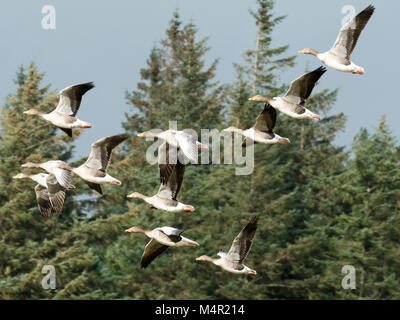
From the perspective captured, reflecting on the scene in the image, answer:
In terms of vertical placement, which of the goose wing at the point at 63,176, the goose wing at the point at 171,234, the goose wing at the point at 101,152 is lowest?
the goose wing at the point at 171,234

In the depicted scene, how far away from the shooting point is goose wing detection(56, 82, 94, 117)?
22.5m

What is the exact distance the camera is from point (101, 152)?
22.2 meters

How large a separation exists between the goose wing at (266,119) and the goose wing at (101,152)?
3657 mm

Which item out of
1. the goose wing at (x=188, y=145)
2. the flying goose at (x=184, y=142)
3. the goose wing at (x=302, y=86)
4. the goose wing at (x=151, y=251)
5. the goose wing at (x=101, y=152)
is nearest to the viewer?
the goose wing at (x=188, y=145)

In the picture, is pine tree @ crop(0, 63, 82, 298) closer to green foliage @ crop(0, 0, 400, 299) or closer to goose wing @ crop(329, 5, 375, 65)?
green foliage @ crop(0, 0, 400, 299)

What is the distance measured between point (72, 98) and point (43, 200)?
3.64 m

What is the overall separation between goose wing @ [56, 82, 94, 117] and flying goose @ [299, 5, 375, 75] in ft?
17.8

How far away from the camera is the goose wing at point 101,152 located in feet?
71.7

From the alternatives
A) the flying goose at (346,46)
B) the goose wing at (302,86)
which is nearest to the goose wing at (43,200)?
the goose wing at (302,86)

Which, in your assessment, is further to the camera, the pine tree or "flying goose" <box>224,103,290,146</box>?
the pine tree

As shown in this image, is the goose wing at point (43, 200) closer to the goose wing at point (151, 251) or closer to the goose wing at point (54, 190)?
the goose wing at point (54, 190)

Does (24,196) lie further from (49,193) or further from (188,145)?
(188,145)

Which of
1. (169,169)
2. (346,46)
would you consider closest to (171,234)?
(169,169)

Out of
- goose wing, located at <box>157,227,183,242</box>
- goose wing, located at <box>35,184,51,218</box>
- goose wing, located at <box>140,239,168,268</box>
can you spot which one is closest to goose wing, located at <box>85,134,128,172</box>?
goose wing, located at <box>157,227,183,242</box>
